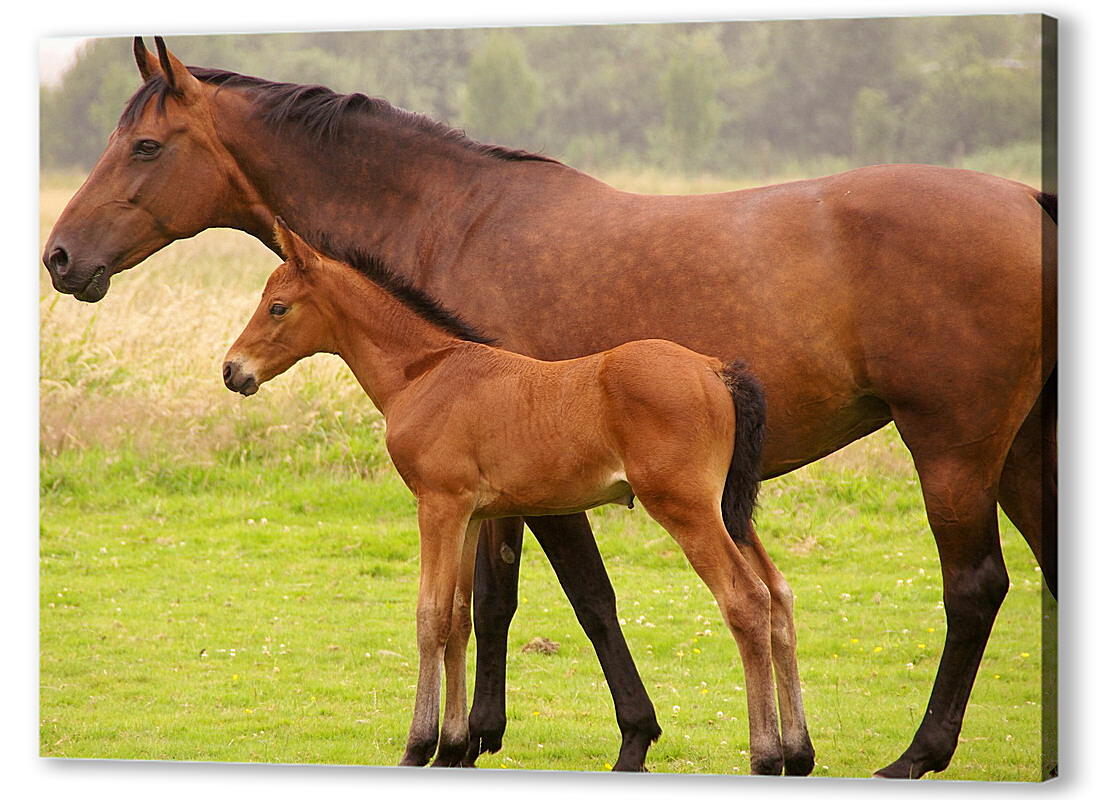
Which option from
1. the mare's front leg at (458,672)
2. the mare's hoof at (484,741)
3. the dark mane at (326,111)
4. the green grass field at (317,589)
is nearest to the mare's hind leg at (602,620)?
the green grass field at (317,589)

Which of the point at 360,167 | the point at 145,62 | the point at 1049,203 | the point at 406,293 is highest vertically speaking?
the point at 145,62

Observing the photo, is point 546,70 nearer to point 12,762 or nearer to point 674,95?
point 674,95

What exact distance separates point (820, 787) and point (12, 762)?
109 inches

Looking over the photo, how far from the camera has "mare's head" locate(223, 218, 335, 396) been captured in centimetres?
432

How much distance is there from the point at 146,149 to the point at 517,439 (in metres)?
1.72

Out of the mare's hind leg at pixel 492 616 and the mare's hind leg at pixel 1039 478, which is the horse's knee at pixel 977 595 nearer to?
the mare's hind leg at pixel 1039 478

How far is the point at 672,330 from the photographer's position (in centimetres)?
461

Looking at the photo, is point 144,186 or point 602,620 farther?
point 144,186

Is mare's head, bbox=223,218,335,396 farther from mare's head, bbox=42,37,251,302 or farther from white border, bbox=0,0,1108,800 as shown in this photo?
white border, bbox=0,0,1108,800

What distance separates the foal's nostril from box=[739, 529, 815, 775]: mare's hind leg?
2372mm

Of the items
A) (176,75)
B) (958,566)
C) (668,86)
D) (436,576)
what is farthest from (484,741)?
(668,86)

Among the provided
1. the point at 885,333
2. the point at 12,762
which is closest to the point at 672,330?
the point at 885,333

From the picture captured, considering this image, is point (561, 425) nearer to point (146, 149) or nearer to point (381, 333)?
point (381, 333)

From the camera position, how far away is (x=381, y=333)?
4402 mm
